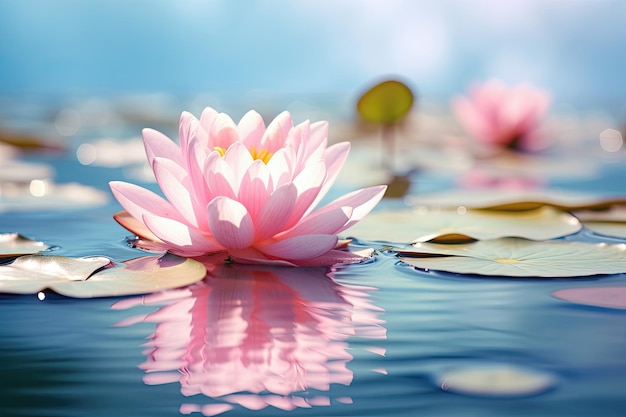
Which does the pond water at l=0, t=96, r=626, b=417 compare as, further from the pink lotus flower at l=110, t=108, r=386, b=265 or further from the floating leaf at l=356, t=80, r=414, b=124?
the floating leaf at l=356, t=80, r=414, b=124

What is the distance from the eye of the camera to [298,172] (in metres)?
1.12

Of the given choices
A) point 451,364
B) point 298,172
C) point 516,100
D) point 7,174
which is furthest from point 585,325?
point 516,100

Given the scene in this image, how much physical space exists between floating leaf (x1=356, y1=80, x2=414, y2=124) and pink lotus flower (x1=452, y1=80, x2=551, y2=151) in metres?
0.91

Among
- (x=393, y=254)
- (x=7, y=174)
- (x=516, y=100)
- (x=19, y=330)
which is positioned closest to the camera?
(x=19, y=330)

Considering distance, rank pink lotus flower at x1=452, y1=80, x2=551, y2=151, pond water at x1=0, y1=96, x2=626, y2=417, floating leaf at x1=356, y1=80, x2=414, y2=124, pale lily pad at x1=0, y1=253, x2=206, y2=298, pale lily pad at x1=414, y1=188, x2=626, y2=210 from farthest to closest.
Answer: pink lotus flower at x1=452, y1=80, x2=551, y2=151 < floating leaf at x1=356, y1=80, x2=414, y2=124 < pale lily pad at x1=414, y1=188, x2=626, y2=210 < pale lily pad at x1=0, y1=253, x2=206, y2=298 < pond water at x1=0, y1=96, x2=626, y2=417

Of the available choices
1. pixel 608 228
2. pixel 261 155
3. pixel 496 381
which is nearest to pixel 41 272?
pixel 261 155

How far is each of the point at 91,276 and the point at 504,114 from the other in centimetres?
239

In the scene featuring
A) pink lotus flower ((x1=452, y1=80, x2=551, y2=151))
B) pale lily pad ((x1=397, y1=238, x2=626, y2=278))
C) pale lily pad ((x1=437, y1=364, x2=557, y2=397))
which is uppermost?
pink lotus flower ((x1=452, y1=80, x2=551, y2=151))

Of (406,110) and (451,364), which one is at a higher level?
(406,110)

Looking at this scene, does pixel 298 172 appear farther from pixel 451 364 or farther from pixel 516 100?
pixel 516 100

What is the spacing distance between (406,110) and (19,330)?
154 cm

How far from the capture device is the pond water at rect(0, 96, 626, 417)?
62 cm

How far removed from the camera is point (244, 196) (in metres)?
1.04

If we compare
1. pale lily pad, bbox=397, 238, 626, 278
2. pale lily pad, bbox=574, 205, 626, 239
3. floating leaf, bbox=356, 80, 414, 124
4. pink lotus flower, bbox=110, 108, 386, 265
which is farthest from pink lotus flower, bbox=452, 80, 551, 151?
pink lotus flower, bbox=110, 108, 386, 265
